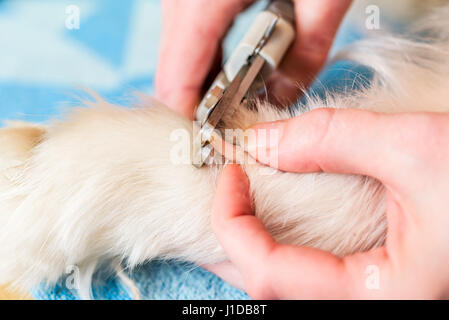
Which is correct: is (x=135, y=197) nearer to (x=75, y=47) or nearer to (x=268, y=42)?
(x=268, y=42)

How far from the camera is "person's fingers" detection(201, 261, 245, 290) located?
593 mm

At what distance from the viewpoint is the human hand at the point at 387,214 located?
1.45ft

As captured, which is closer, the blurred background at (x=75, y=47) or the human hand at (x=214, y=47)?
the human hand at (x=214, y=47)

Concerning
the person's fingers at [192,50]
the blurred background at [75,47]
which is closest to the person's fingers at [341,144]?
the person's fingers at [192,50]

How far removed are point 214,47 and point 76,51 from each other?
0.35m

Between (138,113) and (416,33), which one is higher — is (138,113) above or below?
below

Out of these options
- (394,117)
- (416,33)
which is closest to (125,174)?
(394,117)

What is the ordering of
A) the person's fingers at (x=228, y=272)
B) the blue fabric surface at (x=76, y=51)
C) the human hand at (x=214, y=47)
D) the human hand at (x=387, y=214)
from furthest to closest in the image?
1. the blue fabric surface at (x=76, y=51)
2. the human hand at (x=214, y=47)
3. the person's fingers at (x=228, y=272)
4. the human hand at (x=387, y=214)

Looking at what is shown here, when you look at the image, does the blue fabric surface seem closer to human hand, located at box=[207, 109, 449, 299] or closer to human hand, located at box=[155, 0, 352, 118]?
human hand, located at box=[155, 0, 352, 118]

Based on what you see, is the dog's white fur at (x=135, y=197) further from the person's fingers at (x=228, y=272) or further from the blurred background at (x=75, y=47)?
the blurred background at (x=75, y=47)

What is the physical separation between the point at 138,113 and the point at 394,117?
1.09 ft

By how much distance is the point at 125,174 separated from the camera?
1.77ft

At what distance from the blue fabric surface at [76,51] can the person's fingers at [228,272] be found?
14.3 inches

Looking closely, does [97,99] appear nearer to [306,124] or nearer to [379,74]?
[306,124]
